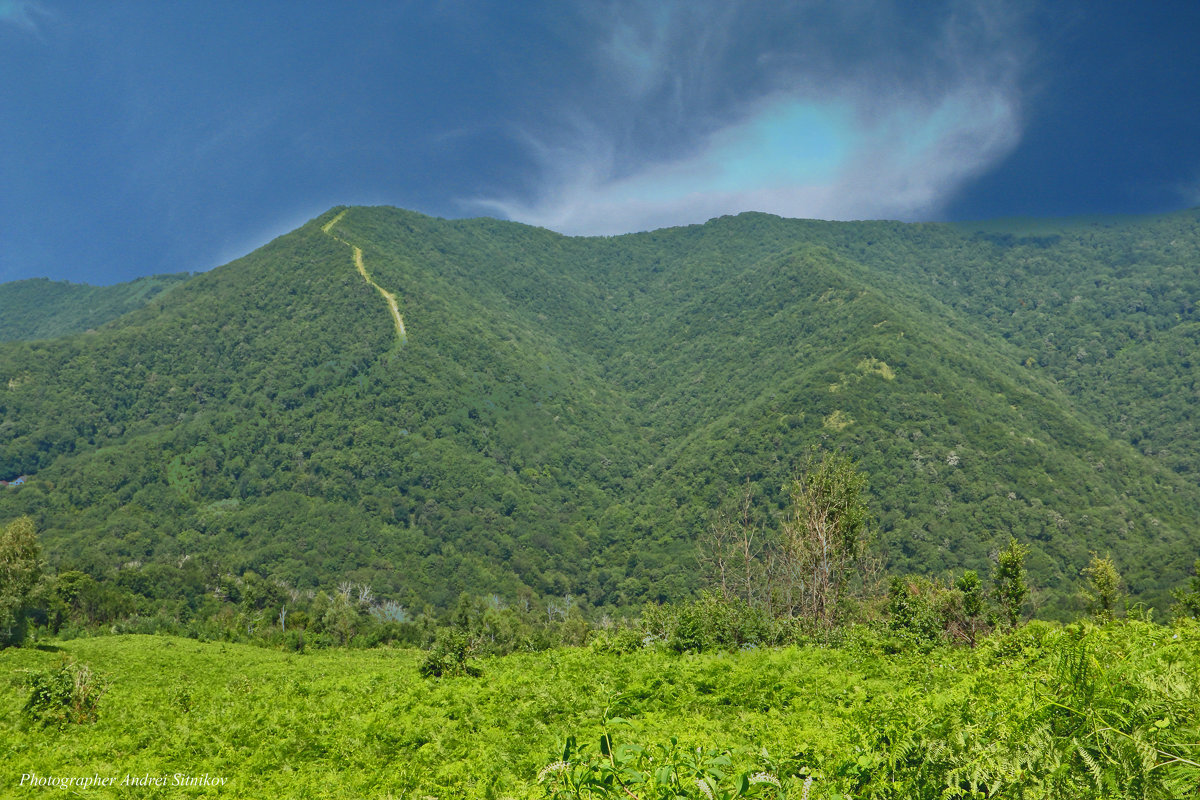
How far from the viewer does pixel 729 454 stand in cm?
17325

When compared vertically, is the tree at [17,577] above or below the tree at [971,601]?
above

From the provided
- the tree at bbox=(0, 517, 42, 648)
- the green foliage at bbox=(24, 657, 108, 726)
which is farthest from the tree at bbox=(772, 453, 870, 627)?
the tree at bbox=(0, 517, 42, 648)

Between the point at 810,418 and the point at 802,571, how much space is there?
142 meters

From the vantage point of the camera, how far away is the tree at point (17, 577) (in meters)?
35.9

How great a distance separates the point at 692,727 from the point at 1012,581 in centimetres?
2353

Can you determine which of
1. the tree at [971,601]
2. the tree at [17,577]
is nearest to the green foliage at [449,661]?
the tree at [971,601]

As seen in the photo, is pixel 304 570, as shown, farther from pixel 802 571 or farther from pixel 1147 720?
pixel 1147 720

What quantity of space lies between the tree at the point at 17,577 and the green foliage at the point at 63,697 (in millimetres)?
27541

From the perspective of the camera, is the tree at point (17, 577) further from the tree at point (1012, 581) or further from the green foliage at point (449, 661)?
the tree at point (1012, 581)

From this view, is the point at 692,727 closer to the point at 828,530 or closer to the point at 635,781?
the point at 635,781

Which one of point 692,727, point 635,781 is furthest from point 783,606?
point 635,781

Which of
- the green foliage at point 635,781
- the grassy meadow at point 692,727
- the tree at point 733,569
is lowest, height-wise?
the tree at point 733,569

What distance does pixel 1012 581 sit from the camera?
28406 mm

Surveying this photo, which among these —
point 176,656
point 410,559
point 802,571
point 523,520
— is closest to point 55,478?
point 410,559
